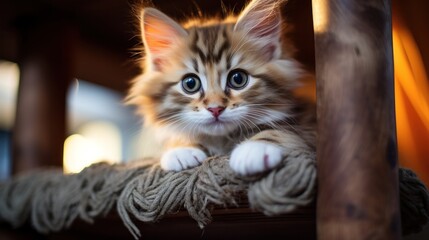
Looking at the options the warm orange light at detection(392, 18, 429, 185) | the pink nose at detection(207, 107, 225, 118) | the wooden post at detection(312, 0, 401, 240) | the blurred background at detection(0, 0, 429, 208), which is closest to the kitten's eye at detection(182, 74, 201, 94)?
the pink nose at detection(207, 107, 225, 118)

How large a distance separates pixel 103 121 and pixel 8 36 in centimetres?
258

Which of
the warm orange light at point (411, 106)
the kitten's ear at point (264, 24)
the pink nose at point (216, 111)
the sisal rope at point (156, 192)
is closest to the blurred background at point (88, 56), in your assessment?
the warm orange light at point (411, 106)

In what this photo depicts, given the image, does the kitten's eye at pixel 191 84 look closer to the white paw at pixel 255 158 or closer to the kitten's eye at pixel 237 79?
the kitten's eye at pixel 237 79

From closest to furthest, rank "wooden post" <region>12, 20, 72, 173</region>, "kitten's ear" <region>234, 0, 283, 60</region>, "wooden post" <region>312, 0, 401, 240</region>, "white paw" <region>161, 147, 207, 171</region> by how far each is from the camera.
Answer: "wooden post" <region>312, 0, 401, 240</region> < "white paw" <region>161, 147, 207, 171</region> < "kitten's ear" <region>234, 0, 283, 60</region> < "wooden post" <region>12, 20, 72, 173</region>

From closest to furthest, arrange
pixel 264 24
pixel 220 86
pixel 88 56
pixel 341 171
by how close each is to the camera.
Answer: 1. pixel 341 171
2. pixel 220 86
3. pixel 264 24
4. pixel 88 56

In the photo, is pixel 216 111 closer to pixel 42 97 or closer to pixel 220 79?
pixel 220 79

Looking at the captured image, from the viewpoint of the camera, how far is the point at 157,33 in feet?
4.39

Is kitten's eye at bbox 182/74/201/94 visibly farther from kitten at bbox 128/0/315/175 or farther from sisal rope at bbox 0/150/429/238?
sisal rope at bbox 0/150/429/238

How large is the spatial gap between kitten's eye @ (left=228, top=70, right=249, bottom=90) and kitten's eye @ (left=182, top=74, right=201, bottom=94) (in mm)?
81

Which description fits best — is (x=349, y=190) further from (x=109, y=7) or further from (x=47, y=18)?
(x=47, y=18)

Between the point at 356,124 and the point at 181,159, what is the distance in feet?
1.43

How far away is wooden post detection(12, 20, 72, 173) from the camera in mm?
1717

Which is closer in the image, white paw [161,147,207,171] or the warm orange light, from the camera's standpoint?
white paw [161,147,207,171]

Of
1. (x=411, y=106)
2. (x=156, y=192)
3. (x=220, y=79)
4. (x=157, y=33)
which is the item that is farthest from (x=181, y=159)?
(x=411, y=106)
